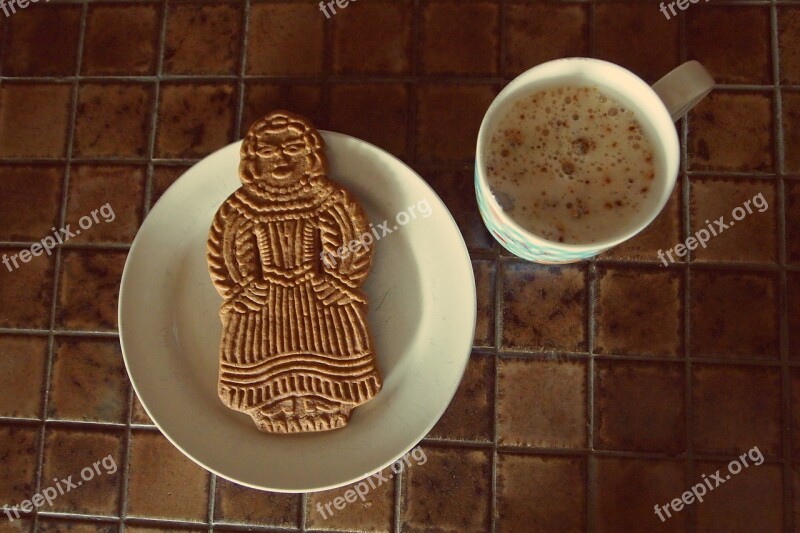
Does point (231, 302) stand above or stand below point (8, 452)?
above

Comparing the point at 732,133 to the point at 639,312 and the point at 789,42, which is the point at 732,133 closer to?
the point at 789,42

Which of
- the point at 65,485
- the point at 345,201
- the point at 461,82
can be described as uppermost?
the point at 461,82

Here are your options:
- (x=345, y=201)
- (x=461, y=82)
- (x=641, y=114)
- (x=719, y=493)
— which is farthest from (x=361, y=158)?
(x=719, y=493)

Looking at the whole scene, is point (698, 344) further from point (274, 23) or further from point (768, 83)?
point (274, 23)

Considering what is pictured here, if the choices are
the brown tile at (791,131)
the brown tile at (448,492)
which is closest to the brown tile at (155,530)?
the brown tile at (448,492)

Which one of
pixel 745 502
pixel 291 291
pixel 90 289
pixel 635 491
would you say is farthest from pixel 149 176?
pixel 745 502

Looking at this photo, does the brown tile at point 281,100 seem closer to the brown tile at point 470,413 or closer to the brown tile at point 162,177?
the brown tile at point 162,177

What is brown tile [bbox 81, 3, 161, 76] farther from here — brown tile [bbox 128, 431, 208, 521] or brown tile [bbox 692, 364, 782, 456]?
brown tile [bbox 692, 364, 782, 456]
